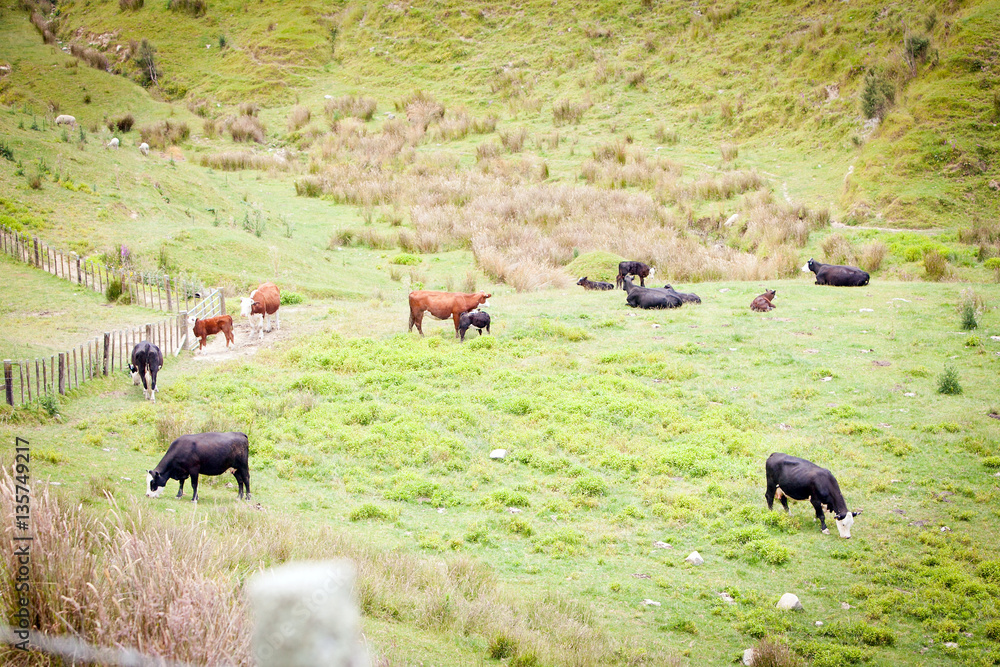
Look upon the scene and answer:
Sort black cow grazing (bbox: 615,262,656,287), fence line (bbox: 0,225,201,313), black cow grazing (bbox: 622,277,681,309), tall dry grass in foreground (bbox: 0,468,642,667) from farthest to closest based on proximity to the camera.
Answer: black cow grazing (bbox: 615,262,656,287), fence line (bbox: 0,225,201,313), black cow grazing (bbox: 622,277,681,309), tall dry grass in foreground (bbox: 0,468,642,667)

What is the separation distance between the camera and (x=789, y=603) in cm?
743

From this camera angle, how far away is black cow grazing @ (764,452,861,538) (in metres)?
8.87

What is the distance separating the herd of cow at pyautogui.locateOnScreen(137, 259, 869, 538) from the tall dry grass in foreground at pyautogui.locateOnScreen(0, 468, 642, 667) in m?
0.78

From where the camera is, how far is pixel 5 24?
188ft

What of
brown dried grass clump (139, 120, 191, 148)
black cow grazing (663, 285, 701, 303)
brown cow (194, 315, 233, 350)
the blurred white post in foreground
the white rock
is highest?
brown dried grass clump (139, 120, 191, 148)

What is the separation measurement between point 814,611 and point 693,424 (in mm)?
5008

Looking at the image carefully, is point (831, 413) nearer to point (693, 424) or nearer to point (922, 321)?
point (693, 424)

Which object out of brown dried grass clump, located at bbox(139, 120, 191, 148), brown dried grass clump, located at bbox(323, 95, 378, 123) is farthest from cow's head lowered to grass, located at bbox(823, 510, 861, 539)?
brown dried grass clump, located at bbox(323, 95, 378, 123)

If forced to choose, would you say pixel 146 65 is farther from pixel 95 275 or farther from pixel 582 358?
pixel 582 358

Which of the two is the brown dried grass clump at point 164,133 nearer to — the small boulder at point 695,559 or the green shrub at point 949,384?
the green shrub at point 949,384

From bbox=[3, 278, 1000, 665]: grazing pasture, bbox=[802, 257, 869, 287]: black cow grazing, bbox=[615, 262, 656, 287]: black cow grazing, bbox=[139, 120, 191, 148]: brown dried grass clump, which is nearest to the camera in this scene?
bbox=[3, 278, 1000, 665]: grazing pasture

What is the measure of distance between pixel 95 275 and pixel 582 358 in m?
13.9

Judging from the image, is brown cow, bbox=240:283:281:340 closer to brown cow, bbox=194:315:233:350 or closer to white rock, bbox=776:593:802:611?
brown cow, bbox=194:315:233:350

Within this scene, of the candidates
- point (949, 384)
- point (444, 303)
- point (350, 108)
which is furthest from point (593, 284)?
point (350, 108)
